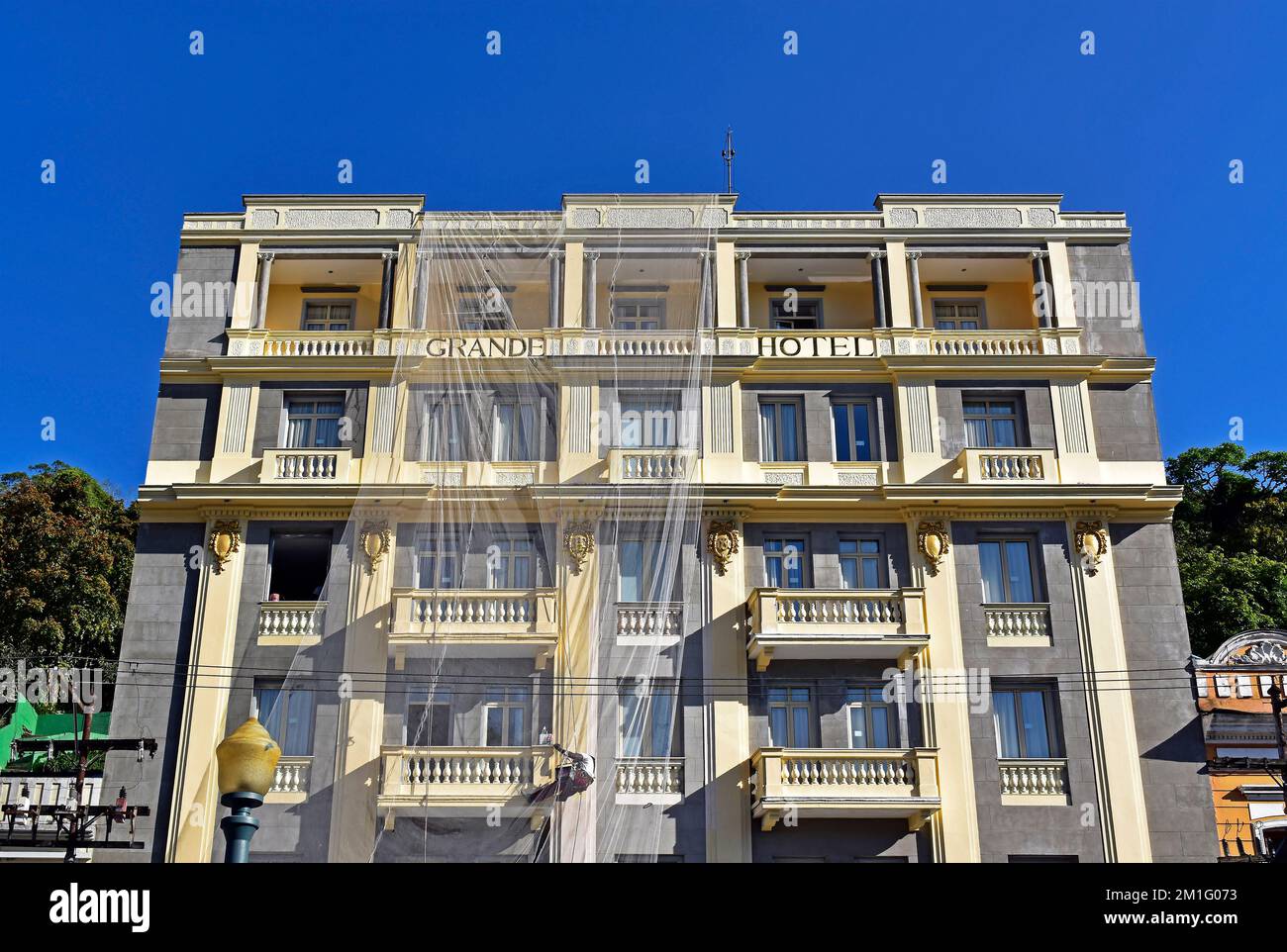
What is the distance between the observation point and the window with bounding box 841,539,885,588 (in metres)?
30.5

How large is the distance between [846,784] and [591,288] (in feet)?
44.6

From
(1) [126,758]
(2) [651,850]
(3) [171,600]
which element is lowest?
(2) [651,850]

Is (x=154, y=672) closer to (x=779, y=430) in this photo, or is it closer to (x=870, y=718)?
(x=779, y=430)

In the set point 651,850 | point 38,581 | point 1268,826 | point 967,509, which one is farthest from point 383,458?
point 1268,826

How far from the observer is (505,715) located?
28.9m

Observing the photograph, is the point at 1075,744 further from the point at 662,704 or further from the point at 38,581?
the point at 38,581

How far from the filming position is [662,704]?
1129 inches

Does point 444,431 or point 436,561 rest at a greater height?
point 444,431

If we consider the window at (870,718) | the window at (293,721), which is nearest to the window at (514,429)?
the window at (293,721)

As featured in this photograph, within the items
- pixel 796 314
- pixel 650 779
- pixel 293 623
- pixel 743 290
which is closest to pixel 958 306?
pixel 796 314

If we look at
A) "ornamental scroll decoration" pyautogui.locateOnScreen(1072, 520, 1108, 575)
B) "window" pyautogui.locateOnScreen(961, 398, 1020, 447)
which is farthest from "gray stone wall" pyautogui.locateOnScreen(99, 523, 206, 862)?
"ornamental scroll decoration" pyautogui.locateOnScreen(1072, 520, 1108, 575)
